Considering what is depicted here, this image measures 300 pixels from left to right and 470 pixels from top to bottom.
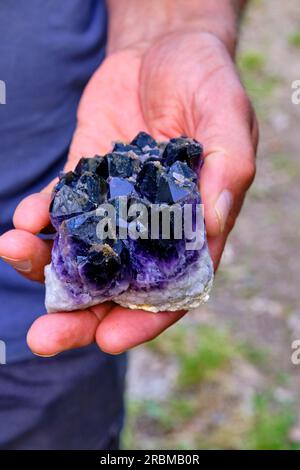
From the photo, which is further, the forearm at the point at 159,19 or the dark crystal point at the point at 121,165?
the forearm at the point at 159,19
